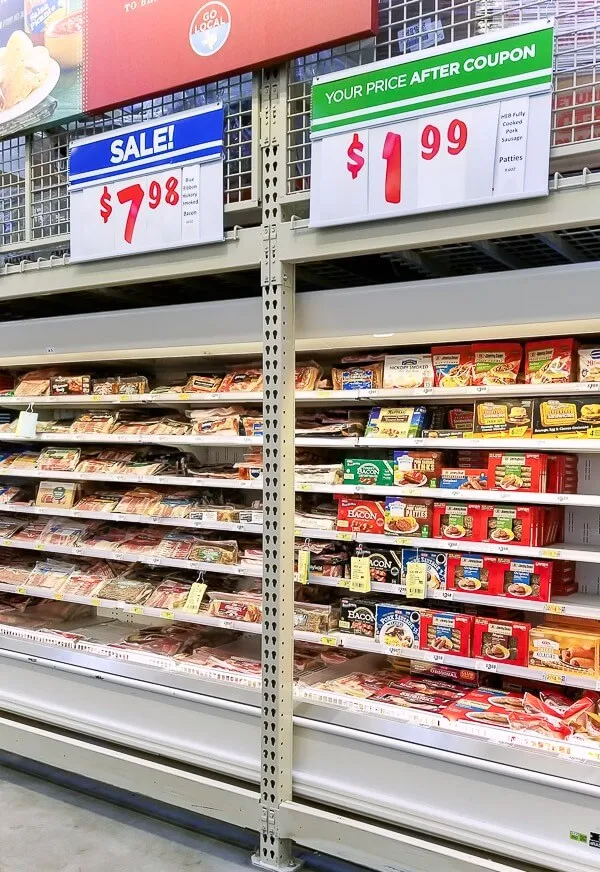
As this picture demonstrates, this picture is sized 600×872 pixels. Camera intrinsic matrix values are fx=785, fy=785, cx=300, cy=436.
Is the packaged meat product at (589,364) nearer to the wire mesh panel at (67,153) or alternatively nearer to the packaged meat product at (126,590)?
the wire mesh panel at (67,153)

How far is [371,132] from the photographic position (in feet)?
8.09

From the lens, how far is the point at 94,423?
375cm

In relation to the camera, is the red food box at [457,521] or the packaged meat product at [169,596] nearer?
the red food box at [457,521]

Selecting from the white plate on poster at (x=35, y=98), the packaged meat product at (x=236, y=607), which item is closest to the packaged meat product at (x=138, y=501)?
the packaged meat product at (x=236, y=607)

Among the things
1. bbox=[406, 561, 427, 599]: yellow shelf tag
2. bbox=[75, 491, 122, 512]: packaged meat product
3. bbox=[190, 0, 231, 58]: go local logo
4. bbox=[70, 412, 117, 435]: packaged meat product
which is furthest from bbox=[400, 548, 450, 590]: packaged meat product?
bbox=[190, 0, 231, 58]: go local logo

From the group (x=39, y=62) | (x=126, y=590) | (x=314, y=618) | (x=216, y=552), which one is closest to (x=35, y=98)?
(x=39, y=62)

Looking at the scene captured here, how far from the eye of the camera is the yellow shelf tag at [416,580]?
2.78 metres

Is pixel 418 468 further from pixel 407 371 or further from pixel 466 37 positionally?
pixel 466 37

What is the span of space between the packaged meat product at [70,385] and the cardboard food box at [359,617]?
1.67 metres

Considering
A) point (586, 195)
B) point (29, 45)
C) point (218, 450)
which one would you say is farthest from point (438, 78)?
point (218, 450)

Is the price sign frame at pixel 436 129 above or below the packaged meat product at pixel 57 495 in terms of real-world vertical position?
above

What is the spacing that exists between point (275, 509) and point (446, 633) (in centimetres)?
75

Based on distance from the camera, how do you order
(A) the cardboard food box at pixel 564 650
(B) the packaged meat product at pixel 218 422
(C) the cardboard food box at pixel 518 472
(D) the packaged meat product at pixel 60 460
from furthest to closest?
(D) the packaged meat product at pixel 60 460 → (B) the packaged meat product at pixel 218 422 → (C) the cardboard food box at pixel 518 472 → (A) the cardboard food box at pixel 564 650

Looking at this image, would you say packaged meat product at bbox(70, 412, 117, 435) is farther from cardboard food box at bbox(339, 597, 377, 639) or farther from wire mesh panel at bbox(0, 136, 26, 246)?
cardboard food box at bbox(339, 597, 377, 639)
